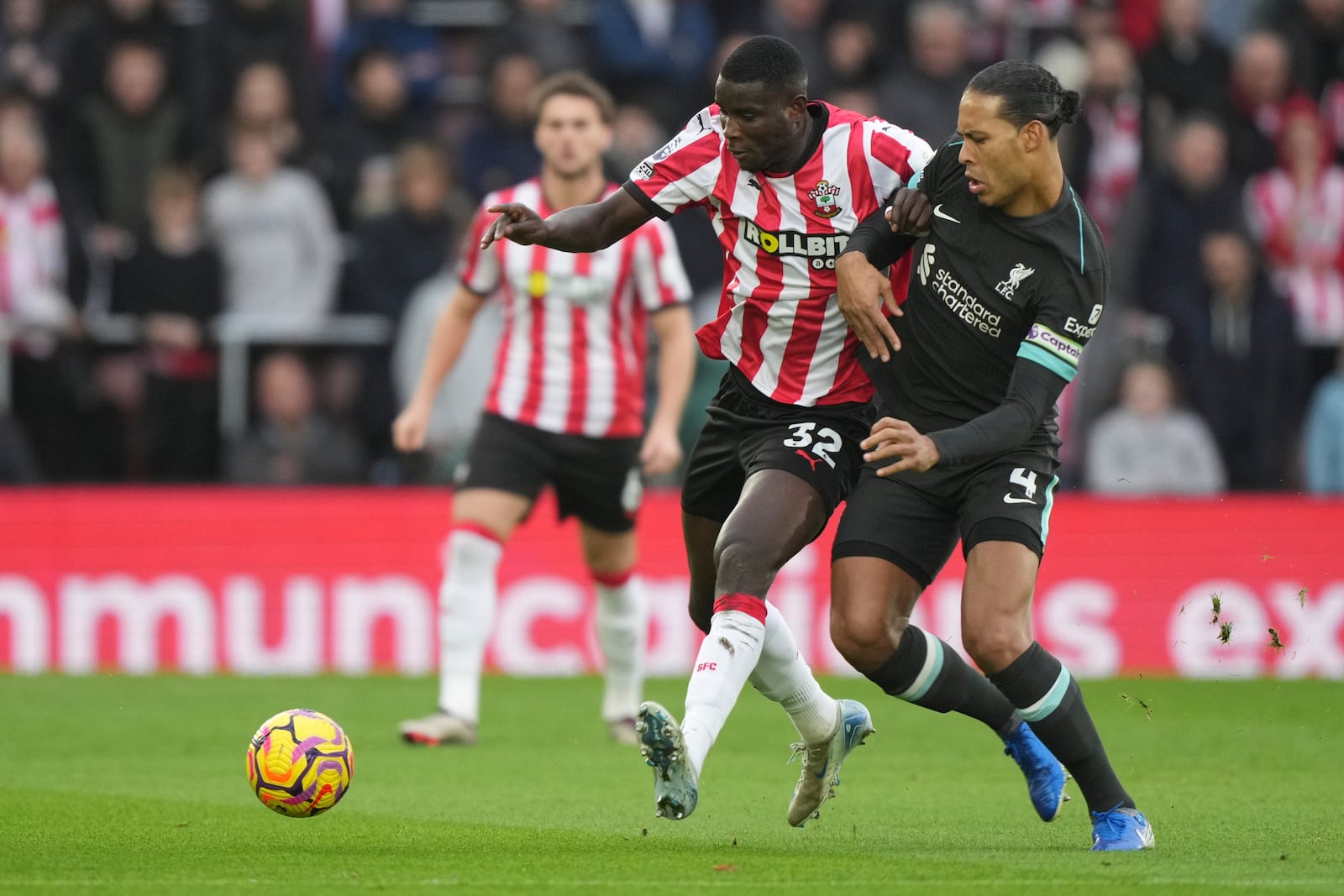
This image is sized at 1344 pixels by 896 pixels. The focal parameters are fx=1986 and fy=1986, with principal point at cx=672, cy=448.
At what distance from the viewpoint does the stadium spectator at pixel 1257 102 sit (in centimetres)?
1484

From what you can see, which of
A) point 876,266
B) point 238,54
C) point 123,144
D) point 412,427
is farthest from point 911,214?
point 238,54

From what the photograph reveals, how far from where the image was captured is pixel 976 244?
6078mm

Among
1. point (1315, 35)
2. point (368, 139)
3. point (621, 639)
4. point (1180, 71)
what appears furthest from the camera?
point (1315, 35)

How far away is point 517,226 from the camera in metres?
6.23

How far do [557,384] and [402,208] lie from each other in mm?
4555

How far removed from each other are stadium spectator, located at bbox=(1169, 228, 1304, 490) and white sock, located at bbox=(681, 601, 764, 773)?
8.66 meters

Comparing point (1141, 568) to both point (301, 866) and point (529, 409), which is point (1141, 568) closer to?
point (529, 409)

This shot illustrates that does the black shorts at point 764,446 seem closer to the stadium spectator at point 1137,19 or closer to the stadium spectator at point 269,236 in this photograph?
the stadium spectator at point 269,236

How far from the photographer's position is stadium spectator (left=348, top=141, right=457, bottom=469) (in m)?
13.4

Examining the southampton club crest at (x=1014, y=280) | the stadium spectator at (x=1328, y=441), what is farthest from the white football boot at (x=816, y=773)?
the stadium spectator at (x=1328, y=441)

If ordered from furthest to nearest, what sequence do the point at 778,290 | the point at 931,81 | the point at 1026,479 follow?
the point at 931,81 → the point at 778,290 → the point at 1026,479

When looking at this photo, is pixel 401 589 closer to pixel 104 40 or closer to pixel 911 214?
pixel 104 40

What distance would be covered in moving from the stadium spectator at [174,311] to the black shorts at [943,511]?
788 centimetres

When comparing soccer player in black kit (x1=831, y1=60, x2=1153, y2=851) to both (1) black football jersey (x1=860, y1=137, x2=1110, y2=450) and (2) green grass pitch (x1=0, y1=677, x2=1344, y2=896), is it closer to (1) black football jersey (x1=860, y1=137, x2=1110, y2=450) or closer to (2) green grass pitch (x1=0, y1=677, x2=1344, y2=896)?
(1) black football jersey (x1=860, y1=137, x2=1110, y2=450)
